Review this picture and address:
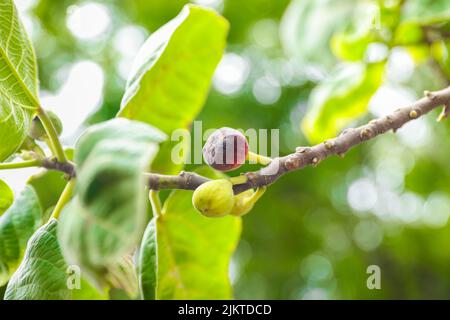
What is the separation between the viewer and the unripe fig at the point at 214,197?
1.52 ft

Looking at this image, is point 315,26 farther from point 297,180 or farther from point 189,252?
point 297,180

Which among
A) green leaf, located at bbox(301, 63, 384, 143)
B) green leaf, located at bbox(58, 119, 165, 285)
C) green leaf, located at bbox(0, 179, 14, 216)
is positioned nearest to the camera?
green leaf, located at bbox(58, 119, 165, 285)

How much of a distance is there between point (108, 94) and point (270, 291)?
1.87m

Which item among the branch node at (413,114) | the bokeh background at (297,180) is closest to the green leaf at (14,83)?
the branch node at (413,114)

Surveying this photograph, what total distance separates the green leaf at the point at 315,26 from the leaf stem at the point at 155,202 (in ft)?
2.36

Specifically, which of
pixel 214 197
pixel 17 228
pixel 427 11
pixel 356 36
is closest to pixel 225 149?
pixel 214 197

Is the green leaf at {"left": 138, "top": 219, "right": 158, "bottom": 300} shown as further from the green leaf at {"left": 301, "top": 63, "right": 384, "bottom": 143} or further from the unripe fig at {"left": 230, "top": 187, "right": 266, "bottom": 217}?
the green leaf at {"left": 301, "top": 63, "right": 384, "bottom": 143}

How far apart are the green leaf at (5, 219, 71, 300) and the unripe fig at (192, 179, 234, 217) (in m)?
0.16

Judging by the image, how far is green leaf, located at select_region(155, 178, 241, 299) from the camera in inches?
27.4

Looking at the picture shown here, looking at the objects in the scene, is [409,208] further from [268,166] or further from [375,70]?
[268,166]

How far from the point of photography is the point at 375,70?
1152 mm

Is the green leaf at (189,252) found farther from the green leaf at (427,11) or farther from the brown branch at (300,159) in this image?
the green leaf at (427,11)

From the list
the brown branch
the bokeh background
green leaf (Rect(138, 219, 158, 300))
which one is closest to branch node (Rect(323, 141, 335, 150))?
the brown branch
